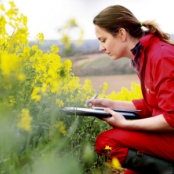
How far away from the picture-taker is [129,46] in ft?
7.83

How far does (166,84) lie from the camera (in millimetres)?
2123

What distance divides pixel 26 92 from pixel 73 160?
1291 mm

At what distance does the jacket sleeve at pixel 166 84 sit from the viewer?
2.12m

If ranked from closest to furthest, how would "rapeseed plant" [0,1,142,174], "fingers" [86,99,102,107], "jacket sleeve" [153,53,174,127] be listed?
"rapeseed plant" [0,1,142,174], "jacket sleeve" [153,53,174,127], "fingers" [86,99,102,107]

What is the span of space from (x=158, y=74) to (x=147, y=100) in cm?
36

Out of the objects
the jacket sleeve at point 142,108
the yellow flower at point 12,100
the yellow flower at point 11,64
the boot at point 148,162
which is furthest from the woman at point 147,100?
the yellow flower at point 11,64

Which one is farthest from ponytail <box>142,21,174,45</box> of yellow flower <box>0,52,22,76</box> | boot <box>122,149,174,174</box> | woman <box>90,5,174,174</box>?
yellow flower <box>0,52,22,76</box>

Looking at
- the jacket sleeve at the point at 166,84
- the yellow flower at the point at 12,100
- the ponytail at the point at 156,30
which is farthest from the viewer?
the ponytail at the point at 156,30

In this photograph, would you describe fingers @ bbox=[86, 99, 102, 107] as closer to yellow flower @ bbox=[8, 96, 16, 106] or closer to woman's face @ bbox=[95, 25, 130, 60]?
woman's face @ bbox=[95, 25, 130, 60]

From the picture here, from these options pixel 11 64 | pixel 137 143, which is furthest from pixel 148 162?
pixel 11 64

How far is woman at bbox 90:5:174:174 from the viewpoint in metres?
2.28

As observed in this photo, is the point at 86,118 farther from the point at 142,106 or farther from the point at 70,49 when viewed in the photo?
the point at 70,49

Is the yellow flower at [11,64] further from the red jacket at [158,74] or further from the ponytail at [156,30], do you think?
the ponytail at [156,30]

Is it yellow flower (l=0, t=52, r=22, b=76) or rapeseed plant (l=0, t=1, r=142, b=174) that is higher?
yellow flower (l=0, t=52, r=22, b=76)
